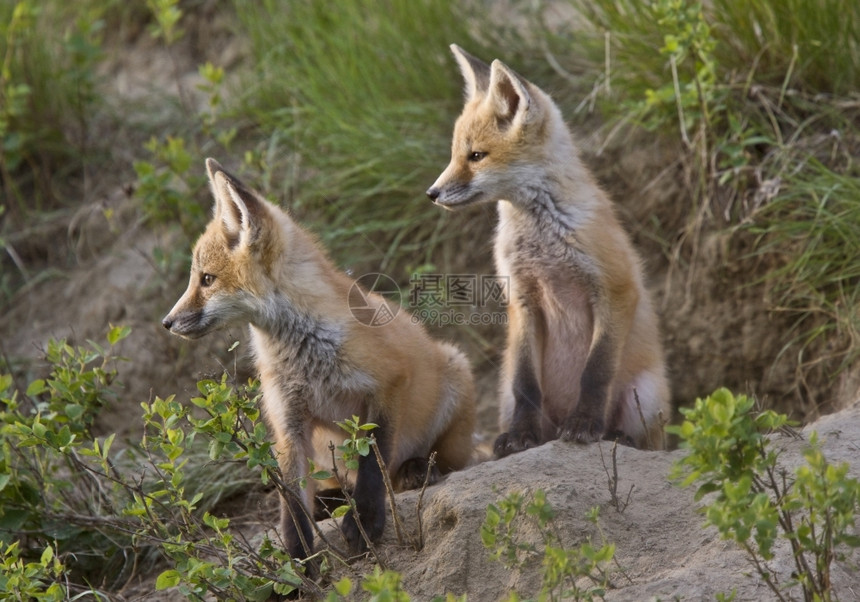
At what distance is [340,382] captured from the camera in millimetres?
4305

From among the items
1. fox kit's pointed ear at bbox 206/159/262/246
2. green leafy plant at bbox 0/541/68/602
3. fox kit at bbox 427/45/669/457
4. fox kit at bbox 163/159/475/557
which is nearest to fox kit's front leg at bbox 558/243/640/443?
fox kit at bbox 427/45/669/457

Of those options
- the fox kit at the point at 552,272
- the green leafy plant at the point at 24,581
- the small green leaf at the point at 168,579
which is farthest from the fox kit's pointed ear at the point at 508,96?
the green leafy plant at the point at 24,581

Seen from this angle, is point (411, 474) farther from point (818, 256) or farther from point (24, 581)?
point (818, 256)

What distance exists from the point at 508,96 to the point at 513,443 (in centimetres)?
178

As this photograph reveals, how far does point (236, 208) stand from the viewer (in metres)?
4.32

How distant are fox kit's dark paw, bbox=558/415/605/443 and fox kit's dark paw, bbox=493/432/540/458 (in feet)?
0.69

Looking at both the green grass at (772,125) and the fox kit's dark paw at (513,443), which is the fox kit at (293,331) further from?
the green grass at (772,125)

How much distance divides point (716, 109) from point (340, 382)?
304 centimetres

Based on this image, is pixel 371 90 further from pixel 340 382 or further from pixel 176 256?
pixel 340 382

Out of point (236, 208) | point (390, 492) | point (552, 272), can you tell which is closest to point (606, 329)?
point (552, 272)

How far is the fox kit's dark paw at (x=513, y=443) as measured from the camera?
4758 millimetres

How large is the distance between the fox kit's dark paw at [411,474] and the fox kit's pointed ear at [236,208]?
1430 mm

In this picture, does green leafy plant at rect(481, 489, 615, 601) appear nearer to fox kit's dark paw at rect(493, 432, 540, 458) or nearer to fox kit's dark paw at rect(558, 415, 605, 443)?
fox kit's dark paw at rect(558, 415, 605, 443)

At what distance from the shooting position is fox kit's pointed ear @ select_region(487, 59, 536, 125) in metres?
4.89
